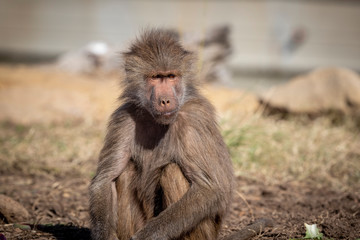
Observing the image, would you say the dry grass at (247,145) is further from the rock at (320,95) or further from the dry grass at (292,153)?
the rock at (320,95)

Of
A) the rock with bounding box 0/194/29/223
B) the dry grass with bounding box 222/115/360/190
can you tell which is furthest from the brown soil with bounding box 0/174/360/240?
the dry grass with bounding box 222/115/360/190

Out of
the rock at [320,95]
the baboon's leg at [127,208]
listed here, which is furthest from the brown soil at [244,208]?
the rock at [320,95]

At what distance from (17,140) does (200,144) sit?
179 inches

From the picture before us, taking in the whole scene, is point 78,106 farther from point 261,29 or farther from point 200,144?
point 261,29

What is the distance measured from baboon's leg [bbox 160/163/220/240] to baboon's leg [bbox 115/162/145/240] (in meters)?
0.34

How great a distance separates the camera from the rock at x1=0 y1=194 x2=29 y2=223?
4641 mm

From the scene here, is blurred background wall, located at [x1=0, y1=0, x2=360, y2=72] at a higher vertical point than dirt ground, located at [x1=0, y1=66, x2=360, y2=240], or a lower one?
higher

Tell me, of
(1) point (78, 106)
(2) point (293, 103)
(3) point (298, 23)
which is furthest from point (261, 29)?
(1) point (78, 106)

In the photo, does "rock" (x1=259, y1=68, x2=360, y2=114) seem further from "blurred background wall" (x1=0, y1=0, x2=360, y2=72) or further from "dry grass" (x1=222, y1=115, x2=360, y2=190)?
"blurred background wall" (x1=0, y1=0, x2=360, y2=72)

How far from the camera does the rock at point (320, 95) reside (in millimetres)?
8695

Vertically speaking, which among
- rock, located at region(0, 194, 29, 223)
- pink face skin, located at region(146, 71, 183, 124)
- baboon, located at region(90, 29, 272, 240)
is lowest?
Answer: rock, located at region(0, 194, 29, 223)

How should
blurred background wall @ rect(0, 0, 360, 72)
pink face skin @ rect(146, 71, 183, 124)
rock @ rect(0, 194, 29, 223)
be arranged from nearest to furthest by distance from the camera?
pink face skin @ rect(146, 71, 183, 124), rock @ rect(0, 194, 29, 223), blurred background wall @ rect(0, 0, 360, 72)

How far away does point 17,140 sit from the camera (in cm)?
760

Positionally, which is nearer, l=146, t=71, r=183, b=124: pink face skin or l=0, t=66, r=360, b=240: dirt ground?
l=146, t=71, r=183, b=124: pink face skin
